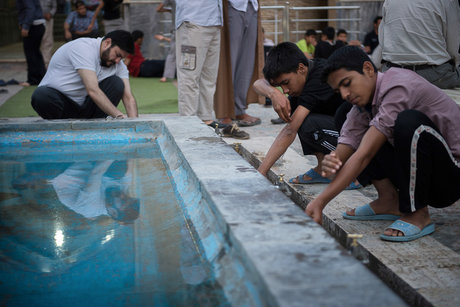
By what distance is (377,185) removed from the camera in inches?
105

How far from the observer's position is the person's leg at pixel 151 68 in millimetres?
10633

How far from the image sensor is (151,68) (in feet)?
34.8

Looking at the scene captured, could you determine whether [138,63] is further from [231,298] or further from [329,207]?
[231,298]

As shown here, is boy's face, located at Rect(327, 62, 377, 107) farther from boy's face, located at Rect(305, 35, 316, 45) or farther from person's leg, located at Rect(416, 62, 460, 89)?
boy's face, located at Rect(305, 35, 316, 45)

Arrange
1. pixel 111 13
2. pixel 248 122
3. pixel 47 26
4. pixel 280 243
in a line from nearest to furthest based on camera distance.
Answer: pixel 280 243 → pixel 248 122 → pixel 47 26 → pixel 111 13

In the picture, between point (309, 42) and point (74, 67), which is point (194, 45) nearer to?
point (74, 67)

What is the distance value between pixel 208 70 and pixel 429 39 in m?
2.05

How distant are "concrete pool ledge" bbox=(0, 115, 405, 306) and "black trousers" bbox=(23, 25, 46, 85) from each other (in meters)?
7.08

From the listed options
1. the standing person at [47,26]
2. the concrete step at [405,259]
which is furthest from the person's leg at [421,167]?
the standing person at [47,26]

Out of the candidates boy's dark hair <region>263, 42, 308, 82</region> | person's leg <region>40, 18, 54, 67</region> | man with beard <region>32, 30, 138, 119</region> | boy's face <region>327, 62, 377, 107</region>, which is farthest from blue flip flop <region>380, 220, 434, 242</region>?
person's leg <region>40, 18, 54, 67</region>

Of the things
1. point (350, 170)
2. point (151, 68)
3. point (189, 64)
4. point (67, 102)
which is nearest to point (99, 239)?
point (350, 170)

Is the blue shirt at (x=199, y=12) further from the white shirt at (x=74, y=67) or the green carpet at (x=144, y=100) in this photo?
the green carpet at (x=144, y=100)

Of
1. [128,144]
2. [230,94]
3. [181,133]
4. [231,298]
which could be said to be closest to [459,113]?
[231,298]

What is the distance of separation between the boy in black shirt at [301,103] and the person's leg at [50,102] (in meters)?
1.88
